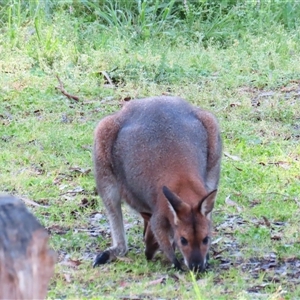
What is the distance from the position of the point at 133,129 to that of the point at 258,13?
551 cm

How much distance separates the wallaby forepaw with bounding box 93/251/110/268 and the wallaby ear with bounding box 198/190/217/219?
2.24ft

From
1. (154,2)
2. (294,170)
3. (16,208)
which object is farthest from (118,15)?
(16,208)

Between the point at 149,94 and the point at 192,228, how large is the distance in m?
3.79

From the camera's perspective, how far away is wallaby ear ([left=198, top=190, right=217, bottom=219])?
13.8 feet

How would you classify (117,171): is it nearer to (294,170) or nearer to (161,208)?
(161,208)

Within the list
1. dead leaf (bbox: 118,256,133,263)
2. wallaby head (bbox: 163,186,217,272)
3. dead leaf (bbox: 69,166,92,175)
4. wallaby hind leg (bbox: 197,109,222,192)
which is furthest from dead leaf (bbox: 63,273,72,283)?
dead leaf (bbox: 69,166,92,175)

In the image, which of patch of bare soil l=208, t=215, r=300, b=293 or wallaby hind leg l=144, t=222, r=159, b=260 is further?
wallaby hind leg l=144, t=222, r=159, b=260

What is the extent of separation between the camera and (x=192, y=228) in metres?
4.25

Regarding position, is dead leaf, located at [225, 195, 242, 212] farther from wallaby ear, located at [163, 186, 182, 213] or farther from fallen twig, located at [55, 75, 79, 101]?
fallen twig, located at [55, 75, 79, 101]

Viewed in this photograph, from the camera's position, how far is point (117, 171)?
4.85 meters

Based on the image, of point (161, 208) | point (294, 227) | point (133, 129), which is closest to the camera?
point (161, 208)

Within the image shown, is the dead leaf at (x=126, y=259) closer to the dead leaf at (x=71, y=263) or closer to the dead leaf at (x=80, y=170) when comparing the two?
the dead leaf at (x=71, y=263)

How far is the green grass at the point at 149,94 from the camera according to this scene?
4.47 m

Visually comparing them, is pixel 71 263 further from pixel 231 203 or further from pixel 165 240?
pixel 231 203
